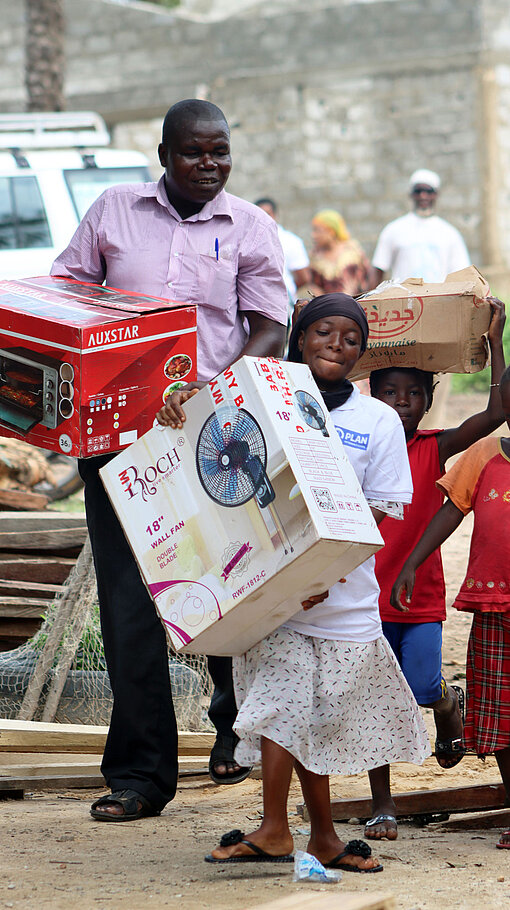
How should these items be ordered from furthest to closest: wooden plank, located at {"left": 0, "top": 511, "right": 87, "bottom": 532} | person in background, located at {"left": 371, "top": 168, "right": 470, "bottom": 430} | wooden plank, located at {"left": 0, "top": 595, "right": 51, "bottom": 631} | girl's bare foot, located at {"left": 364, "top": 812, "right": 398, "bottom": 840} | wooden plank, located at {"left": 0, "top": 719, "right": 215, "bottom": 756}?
person in background, located at {"left": 371, "top": 168, "right": 470, "bottom": 430} < wooden plank, located at {"left": 0, "top": 511, "right": 87, "bottom": 532} < wooden plank, located at {"left": 0, "top": 595, "right": 51, "bottom": 631} < wooden plank, located at {"left": 0, "top": 719, "right": 215, "bottom": 756} < girl's bare foot, located at {"left": 364, "top": 812, "right": 398, "bottom": 840}

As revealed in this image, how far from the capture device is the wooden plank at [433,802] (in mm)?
4062

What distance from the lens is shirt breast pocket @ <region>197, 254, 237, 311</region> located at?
402cm

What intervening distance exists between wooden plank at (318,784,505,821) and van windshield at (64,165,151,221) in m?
7.09

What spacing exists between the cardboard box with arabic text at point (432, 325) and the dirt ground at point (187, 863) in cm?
149

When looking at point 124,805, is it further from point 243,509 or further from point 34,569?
point 34,569

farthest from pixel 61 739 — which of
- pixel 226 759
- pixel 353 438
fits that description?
pixel 353 438

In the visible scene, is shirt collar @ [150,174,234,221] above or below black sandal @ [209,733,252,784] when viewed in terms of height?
above

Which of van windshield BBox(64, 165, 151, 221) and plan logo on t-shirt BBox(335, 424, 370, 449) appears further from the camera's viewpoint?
van windshield BBox(64, 165, 151, 221)

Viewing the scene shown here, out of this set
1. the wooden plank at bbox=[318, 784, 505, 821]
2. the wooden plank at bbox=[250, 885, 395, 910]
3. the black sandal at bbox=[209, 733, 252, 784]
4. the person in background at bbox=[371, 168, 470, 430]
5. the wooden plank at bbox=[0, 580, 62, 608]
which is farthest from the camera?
the person in background at bbox=[371, 168, 470, 430]

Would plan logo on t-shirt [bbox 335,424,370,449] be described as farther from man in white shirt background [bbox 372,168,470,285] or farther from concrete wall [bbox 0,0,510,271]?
concrete wall [bbox 0,0,510,271]

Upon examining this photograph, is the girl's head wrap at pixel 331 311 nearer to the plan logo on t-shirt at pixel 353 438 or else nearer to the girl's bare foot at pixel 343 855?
the plan logo on t-shirt at pixel 353 438

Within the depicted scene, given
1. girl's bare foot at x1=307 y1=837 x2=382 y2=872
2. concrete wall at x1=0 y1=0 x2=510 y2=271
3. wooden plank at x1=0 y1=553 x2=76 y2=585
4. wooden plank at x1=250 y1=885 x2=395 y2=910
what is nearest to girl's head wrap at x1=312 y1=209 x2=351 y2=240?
wooden plank at x1=0 y1=553 x2=76 y2=585

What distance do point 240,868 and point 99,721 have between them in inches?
77.6

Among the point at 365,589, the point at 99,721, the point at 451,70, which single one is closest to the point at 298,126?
the point at 451,70
